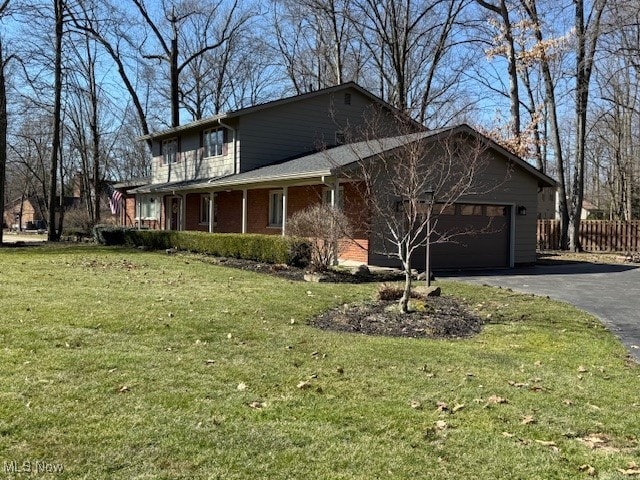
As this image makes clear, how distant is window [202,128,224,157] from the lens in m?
23.3

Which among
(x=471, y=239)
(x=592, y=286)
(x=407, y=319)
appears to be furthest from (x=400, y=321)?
(x=471, y=239)

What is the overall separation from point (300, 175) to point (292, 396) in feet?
39.4

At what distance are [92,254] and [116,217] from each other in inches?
710

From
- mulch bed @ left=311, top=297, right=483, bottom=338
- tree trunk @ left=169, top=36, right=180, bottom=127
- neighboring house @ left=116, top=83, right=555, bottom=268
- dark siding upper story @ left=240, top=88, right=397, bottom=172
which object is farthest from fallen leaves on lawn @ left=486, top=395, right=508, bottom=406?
tree trunk @ left=169, top=36, right=180, bottom=127

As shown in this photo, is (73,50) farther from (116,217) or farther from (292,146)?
(292,146)

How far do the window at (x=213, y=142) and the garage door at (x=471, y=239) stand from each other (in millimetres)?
10356

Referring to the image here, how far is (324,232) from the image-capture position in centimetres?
1391

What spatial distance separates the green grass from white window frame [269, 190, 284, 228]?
1153cm

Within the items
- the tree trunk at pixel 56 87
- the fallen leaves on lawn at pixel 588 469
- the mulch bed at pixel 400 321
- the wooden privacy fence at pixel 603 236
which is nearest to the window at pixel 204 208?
the tree trunk at pixel 56 87

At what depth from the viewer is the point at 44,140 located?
38.8m

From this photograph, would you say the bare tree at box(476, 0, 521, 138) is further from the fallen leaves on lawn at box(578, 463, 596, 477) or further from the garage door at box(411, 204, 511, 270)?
the fallen leaves on lawn at box(578, 463, 596, 477)

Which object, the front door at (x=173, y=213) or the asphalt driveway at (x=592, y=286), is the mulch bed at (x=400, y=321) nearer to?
the asphalt driveway at (x=592, y=286)

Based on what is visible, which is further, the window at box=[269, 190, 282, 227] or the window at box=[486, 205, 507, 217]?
the window at box=[269, 190, 282, 227]

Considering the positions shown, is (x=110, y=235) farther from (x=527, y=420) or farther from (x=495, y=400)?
(x=527, y=420)
